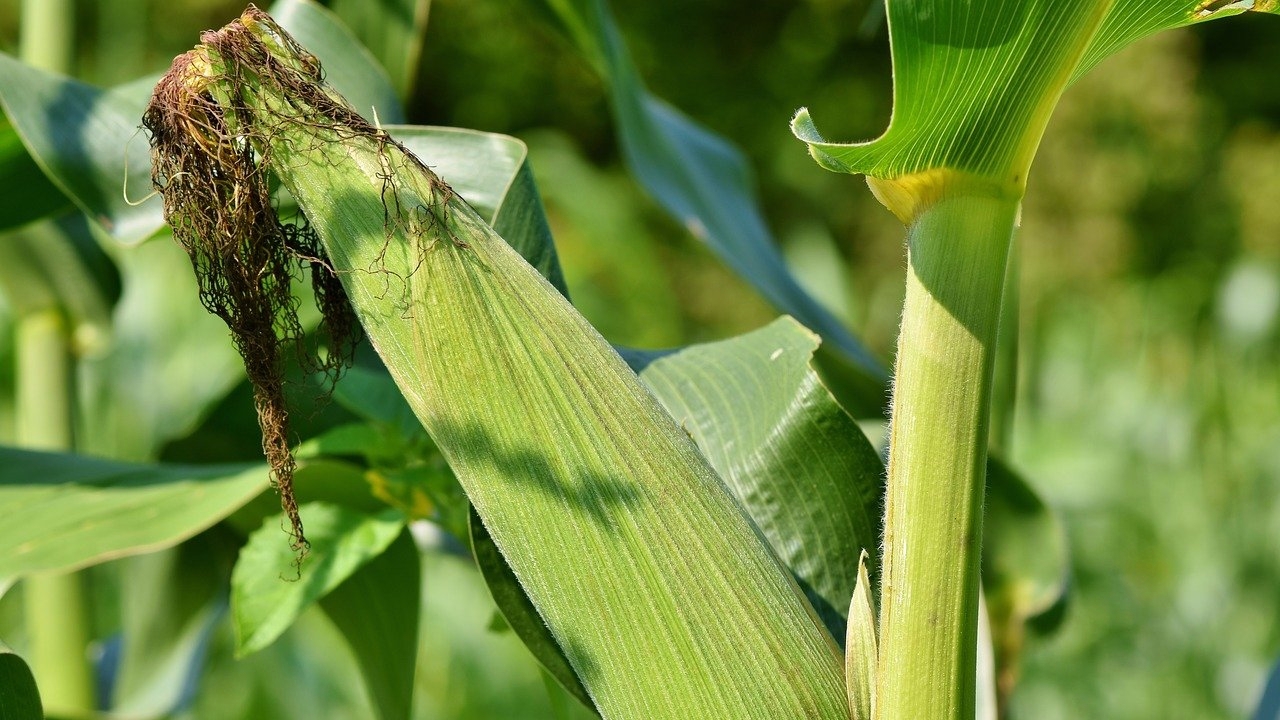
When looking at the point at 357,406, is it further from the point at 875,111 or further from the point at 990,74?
the point at 875,111

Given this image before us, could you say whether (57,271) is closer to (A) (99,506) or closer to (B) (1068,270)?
(A) (99,506)

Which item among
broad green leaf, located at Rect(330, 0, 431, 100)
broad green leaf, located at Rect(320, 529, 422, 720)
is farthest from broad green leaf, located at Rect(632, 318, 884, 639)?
broad green leaf, located at Rect(330, 0, 431, 100)

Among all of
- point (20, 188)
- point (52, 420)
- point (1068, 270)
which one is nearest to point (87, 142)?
point (20, 188)

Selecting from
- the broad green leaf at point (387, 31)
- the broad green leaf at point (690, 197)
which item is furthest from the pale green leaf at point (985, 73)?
the broad green leaf at point (387, 31)

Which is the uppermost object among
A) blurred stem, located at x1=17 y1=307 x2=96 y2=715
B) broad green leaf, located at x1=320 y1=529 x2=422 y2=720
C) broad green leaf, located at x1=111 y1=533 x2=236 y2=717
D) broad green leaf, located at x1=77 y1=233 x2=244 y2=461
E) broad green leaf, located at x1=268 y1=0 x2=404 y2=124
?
broad green leaf, located at x1=268 y1=0 x2=404 y2=124

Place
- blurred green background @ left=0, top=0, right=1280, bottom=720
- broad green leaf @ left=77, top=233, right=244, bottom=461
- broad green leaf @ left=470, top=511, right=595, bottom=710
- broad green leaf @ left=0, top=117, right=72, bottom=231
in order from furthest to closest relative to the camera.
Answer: broad green leaf @ left=77, top=233, right=244, bottom=461, blurred green background @ left=0, top=0, right=1280, bottom=720, broad green leaf @ left=0, top=117, right=72, bottom=231, broad green leaf @ left=470, top=511, right=595, bottom=710

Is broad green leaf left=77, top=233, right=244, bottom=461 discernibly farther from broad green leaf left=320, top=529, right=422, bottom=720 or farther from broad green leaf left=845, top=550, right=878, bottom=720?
broad green leaf left=845, top=550, right=878, bottom=720
